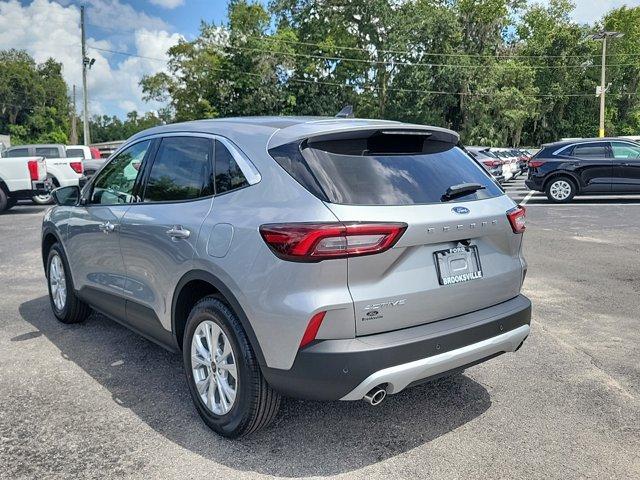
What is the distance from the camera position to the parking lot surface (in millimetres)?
2973

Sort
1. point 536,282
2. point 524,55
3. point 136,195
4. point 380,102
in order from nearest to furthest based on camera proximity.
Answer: point 136,195
point 536,282
point 380,102
point 524,55

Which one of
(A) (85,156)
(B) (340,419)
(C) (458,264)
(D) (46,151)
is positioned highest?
(D) (46,151)

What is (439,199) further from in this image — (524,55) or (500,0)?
(524,55)

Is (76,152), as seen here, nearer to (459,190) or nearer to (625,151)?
(625,151)

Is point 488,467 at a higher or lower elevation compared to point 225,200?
lower

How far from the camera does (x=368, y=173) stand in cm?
300

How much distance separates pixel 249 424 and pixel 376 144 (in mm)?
1633

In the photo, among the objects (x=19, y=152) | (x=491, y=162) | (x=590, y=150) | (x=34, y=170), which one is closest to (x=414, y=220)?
(x=34, y=170)

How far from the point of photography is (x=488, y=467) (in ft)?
9.64

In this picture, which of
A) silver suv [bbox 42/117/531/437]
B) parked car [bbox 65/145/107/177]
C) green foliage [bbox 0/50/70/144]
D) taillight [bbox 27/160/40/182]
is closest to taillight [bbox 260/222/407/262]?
silver suv [bbox 42/117/531/437]

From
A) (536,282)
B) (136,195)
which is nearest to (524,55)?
(536,282)

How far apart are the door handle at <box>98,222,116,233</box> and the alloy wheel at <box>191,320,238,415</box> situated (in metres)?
1.28

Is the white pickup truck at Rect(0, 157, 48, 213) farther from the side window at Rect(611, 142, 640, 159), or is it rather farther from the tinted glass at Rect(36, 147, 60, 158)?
the side window at Rect(611, 142, 640, 159)

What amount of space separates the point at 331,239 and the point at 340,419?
1.33m
